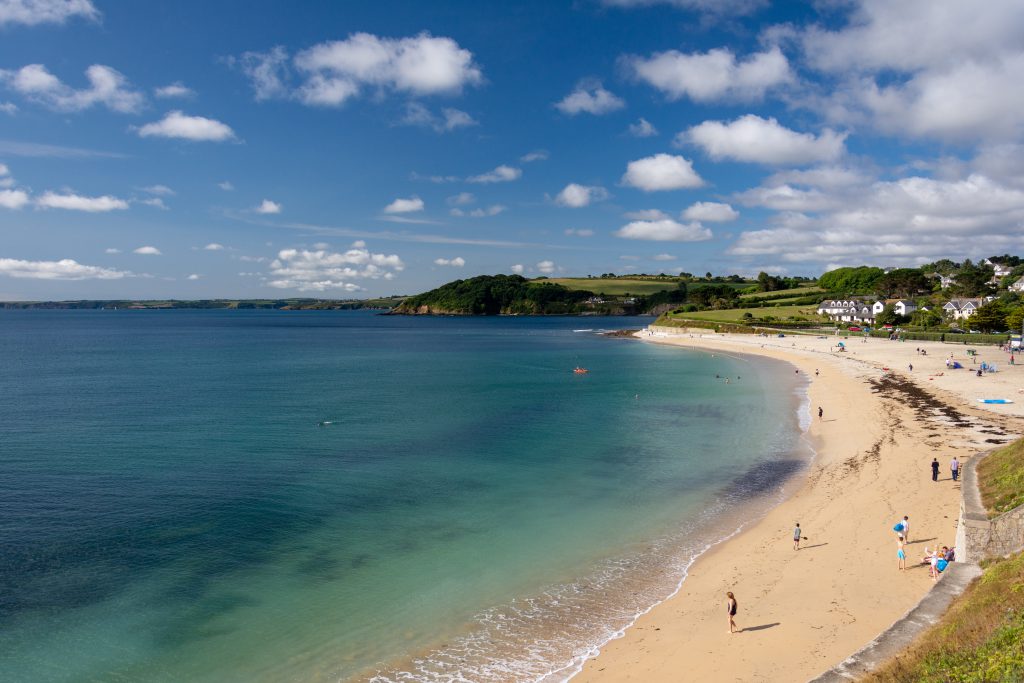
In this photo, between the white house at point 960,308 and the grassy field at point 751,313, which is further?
the grassy field at point 751,313

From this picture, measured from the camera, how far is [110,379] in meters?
61.5

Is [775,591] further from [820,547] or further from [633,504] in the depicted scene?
[633,504]

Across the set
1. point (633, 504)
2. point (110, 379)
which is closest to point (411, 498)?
point (633, 504)

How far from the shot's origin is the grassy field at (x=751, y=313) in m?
134

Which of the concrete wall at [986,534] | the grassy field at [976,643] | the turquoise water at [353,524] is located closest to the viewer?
the grassy field at [976,643]

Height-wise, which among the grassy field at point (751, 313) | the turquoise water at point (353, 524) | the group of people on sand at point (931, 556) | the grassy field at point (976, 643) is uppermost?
the grassy field at point (751, 313)

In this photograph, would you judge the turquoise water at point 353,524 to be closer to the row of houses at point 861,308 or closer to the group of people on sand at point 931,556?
the group of people on sand at point 931,556

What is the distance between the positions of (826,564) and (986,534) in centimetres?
447

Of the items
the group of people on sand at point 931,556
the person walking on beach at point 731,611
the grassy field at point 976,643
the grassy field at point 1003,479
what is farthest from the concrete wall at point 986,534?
the person walking on beach at point 731,611

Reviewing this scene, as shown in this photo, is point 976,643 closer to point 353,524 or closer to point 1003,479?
point 1003,479

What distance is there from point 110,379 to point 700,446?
194 feet

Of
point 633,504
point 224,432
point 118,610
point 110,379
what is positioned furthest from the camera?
point 110,379

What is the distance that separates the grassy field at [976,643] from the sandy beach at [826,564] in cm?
259

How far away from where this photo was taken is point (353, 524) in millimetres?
21969
